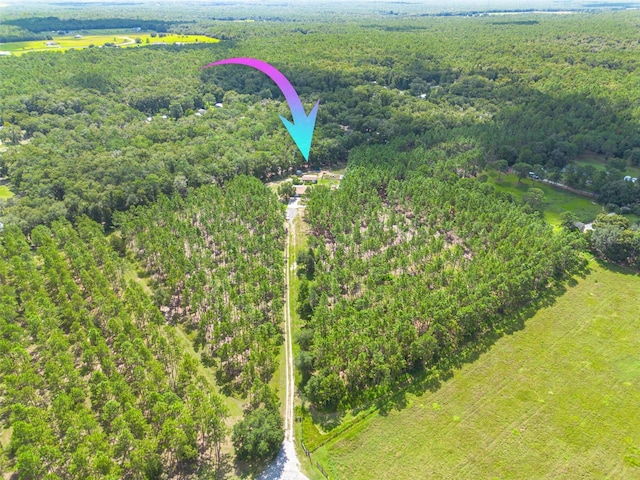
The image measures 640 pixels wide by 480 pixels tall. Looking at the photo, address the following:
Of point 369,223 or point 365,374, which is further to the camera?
point 369,223

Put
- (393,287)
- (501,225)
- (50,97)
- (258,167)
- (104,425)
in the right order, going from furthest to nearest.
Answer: (50,97) → (258,167) → (501,225) → (393,287) → (104,425)

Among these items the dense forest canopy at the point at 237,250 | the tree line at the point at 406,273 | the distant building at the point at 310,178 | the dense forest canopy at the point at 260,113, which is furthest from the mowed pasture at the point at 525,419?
the distant building at the point at 310,178

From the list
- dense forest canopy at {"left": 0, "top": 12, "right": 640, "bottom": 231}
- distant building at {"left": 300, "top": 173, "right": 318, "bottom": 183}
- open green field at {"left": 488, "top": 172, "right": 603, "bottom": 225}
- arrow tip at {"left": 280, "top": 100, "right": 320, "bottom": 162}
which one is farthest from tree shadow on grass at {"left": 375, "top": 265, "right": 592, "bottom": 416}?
arrow tip at {"left": 280, "top": 100, "right": 320, "bottom": 162}

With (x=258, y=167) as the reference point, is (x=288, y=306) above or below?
Answer: below

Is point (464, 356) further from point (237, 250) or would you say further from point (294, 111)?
point (294, 111)

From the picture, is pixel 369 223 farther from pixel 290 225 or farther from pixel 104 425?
pixel 104 425

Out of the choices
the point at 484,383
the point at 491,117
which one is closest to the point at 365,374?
the point at 484,383

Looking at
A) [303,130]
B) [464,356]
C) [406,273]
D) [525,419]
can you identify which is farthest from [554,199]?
[303,130]
